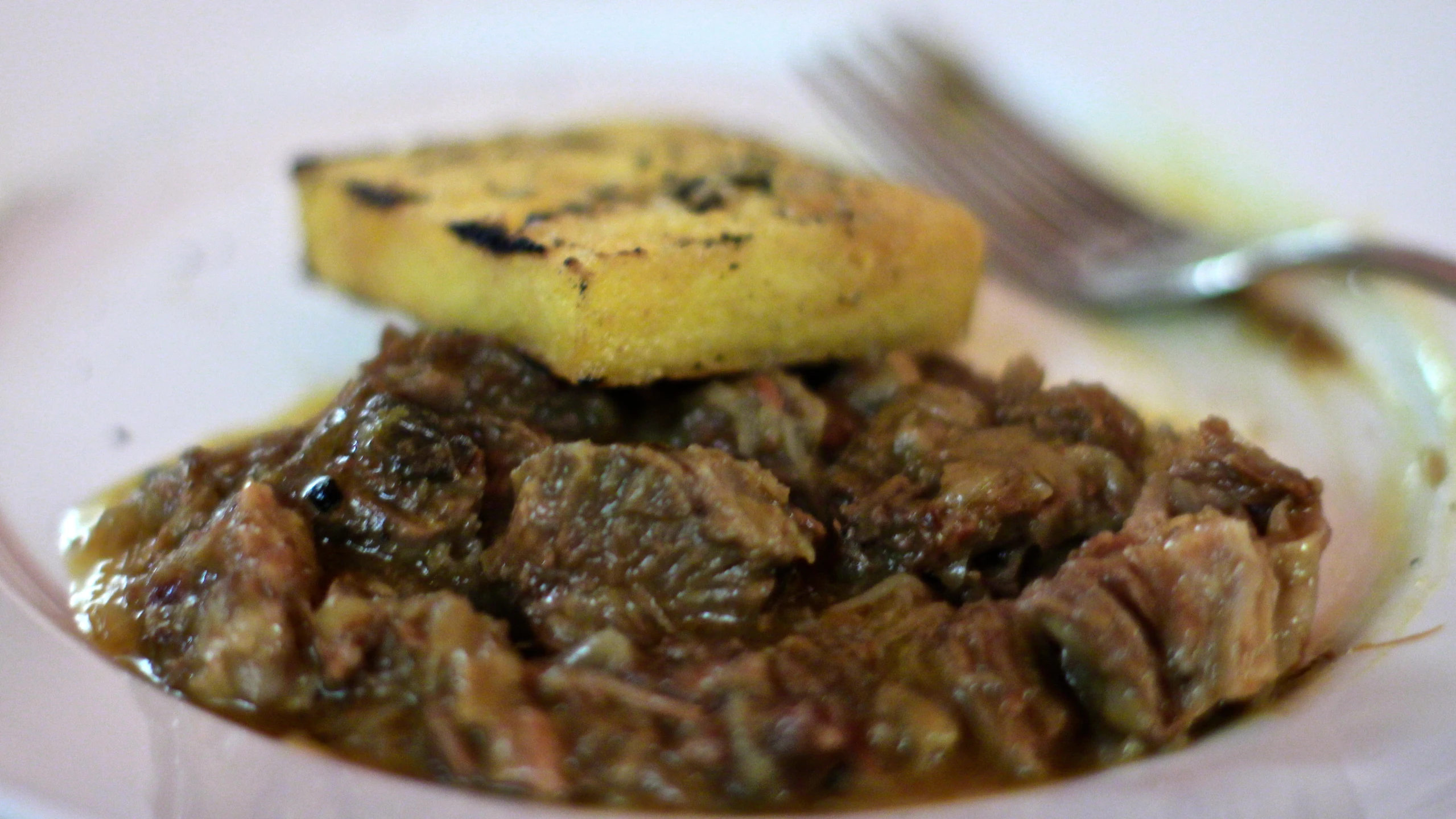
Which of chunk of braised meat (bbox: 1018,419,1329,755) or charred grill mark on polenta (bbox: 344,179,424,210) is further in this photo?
charred grill mark on polenta (bbox: 344,179,424,210)

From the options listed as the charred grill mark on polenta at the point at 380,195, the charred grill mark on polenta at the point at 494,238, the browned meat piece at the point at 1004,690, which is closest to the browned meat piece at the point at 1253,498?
the browned meat piece at the point at 1004,690

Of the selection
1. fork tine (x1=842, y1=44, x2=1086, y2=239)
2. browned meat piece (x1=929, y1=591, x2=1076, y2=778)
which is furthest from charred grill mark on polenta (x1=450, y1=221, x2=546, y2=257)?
fork tine (x1=842, y1=44, x2=1086, y2=239)

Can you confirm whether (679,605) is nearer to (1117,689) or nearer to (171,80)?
(1117,689)

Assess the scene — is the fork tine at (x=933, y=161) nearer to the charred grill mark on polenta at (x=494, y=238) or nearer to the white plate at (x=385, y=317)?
the white plate at (x=385, y=317)

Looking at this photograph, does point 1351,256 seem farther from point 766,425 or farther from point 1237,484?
point 766,425

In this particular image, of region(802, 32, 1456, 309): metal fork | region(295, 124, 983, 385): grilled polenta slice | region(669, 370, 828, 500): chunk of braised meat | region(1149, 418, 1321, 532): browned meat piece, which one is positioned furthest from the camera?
region(802, 32, 1456, 309): metal fork

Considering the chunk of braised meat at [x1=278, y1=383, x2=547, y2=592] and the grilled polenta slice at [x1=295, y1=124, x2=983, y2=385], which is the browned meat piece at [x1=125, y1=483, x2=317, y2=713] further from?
the grilled polenta slice at [x1=295, y1=124, x2=983, y2=385]

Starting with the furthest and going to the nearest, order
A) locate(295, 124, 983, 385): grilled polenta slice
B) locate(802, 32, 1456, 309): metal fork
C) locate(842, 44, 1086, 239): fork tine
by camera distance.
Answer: locate(842, 44, 1086, 239): fork tine → locate(802, 32, 1456, 309): metal fork → locate(295, 124, 983, 385): grilled polenta slice
